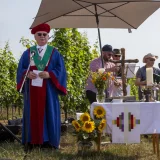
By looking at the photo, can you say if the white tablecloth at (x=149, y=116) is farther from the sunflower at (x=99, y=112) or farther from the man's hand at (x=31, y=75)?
the man's hand at (x=31, y=75)

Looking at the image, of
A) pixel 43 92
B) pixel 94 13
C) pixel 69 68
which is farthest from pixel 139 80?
pixel 69 68

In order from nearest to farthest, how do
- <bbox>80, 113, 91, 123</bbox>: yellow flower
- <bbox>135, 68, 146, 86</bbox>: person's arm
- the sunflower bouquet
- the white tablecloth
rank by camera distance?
the white tablecloth
the sunflower bouquet
<bbox>80, 113, 91, 123</bbox>: yellow flower
<bbox>135, 68, 146, 86</bbox>: person's arm

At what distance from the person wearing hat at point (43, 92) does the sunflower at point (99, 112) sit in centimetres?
88

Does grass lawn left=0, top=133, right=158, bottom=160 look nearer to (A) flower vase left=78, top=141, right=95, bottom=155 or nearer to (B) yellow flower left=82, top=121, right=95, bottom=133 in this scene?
(A) flower vase left=78, top=141, right=95, bottom=155

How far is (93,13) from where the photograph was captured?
7402mm

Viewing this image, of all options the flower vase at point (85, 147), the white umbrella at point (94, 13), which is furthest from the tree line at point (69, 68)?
the flower vase at point (85, 147)

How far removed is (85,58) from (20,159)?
263 inches

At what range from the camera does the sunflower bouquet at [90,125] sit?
573 centimetres

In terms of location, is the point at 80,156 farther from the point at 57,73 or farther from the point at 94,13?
the point at 94,13

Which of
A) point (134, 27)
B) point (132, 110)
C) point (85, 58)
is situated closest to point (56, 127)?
point (132, 110)

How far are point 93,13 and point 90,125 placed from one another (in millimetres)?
2218

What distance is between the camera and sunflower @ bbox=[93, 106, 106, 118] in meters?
5.69

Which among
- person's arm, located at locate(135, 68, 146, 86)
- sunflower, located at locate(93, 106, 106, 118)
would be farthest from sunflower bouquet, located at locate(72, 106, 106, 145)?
person's arm, located at locate(135, 68, 146, 86)

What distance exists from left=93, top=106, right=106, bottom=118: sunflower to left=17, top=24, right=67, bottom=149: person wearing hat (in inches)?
34.5
